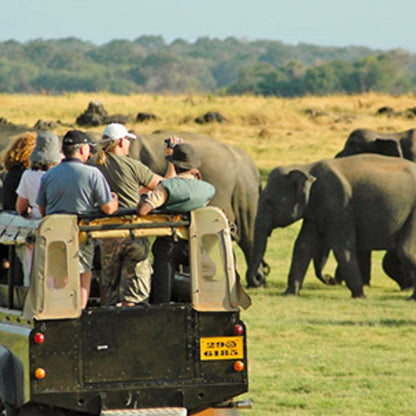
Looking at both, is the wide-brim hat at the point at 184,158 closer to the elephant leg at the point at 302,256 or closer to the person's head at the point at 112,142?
the person's head at the point at 112,142

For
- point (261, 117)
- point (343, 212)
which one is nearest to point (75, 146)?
point (343, 212)

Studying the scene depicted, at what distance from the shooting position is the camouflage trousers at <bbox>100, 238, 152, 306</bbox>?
9172mm

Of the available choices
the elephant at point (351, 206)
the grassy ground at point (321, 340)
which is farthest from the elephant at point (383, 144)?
the elephant at point (351, 206)

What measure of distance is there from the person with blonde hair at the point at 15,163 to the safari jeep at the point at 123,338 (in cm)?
172

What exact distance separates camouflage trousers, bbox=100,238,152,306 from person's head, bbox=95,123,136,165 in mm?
929

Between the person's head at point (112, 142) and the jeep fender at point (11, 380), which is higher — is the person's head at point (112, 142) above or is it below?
above

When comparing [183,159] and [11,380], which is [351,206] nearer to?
[183,159]

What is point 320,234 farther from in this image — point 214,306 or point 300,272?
point 214,306

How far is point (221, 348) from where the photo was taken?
8938mm

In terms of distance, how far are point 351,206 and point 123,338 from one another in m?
12.1

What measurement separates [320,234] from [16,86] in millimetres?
149490

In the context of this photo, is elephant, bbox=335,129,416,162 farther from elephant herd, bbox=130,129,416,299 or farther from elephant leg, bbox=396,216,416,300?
elephant leg, bbox=396,216,416,300

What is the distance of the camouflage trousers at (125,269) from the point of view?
9172 millimetres

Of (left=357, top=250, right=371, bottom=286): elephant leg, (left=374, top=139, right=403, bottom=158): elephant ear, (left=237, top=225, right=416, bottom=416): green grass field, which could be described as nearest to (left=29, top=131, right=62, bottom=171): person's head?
(left=237, top=225, right=416, bottom=416): green grass field
